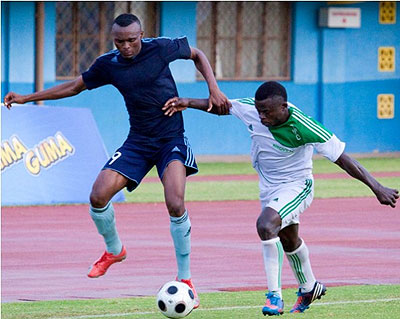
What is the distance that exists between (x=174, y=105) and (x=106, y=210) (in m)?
1.11

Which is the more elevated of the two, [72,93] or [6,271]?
[72,93]

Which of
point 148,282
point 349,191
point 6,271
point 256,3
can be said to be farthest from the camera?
point 256,3

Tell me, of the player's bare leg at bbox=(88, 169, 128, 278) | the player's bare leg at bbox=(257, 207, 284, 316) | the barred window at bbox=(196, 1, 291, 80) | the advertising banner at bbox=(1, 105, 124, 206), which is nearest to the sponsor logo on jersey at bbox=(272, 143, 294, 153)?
the player's bare leg at bbox=(257, 207, 284, 316)

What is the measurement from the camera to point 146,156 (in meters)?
11.0

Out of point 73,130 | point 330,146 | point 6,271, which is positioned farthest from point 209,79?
point 73,130

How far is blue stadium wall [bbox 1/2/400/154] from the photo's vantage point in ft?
92.4

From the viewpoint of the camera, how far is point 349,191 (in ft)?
78.9

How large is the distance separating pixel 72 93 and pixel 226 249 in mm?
4933

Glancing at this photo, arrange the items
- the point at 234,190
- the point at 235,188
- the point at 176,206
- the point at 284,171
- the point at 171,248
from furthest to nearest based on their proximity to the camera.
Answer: the point at 235,188
the point at 234,190
the point at 171,248
the point at 176,206
the point at 284,171

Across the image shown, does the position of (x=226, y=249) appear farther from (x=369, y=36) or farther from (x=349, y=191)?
(x=369, y=36)

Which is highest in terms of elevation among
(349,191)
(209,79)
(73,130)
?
(209,79)

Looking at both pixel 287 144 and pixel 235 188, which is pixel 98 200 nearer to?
pixel 287 144

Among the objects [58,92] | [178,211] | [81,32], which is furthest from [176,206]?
[81,32]

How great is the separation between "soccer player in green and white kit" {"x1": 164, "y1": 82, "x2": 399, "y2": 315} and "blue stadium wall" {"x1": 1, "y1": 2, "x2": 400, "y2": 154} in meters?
18.0
